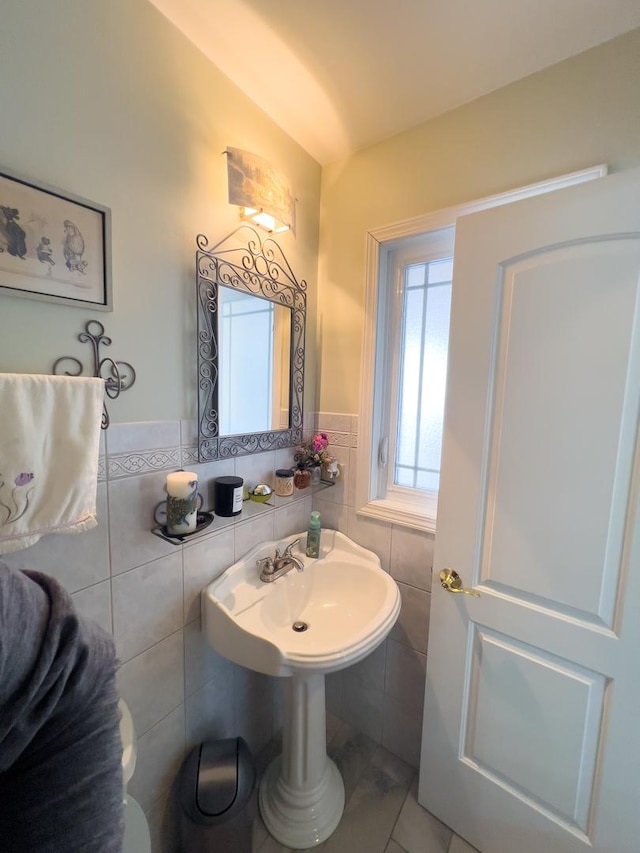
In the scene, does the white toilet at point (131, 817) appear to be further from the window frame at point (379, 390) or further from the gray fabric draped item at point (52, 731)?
the window frame at point (379, 390)

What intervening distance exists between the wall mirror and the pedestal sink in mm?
455

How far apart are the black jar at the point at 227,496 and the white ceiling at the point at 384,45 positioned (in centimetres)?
128

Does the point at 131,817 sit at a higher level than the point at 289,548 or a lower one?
lower

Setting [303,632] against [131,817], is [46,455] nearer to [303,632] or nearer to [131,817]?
[131,817]

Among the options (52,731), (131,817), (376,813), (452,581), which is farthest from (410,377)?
(376,813)

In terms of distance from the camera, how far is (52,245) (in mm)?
707

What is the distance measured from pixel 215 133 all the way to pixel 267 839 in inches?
91.0

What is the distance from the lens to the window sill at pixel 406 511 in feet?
4.16

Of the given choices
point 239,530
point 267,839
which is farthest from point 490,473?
point 267,839

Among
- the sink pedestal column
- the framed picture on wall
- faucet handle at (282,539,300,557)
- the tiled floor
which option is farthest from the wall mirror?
the tiled floor

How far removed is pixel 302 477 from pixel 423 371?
2.18ft

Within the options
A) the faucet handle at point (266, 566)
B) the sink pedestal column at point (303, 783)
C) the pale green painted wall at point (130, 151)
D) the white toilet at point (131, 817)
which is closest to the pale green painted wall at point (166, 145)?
the pale green painted wall at point (130, 151)

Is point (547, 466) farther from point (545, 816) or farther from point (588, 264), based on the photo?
point (545, 816)

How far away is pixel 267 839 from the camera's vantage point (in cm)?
112
